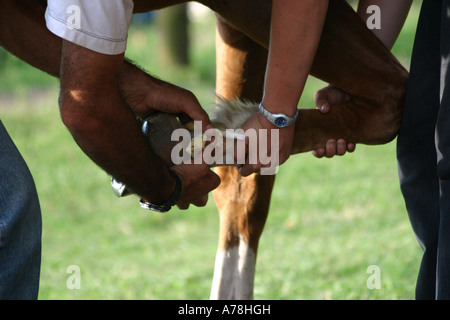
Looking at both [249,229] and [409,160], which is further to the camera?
[249,229]

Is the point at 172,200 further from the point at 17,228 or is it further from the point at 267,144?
the point at 17,228

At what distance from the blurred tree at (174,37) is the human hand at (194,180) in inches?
256

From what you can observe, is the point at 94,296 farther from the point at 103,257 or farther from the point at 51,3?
the point at 51,3

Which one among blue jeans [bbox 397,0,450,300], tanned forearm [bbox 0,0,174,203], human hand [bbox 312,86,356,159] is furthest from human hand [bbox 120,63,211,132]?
blue jeans [bbox 397,0,450,300]

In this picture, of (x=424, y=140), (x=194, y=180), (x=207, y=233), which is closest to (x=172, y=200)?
(x=194, y=180)

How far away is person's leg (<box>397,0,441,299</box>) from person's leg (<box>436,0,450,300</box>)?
118 millimetres

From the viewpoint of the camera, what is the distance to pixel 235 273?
2613 mm

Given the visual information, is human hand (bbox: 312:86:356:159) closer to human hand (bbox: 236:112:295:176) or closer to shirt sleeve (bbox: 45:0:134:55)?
human hand (bbox: 236:112:295:176)

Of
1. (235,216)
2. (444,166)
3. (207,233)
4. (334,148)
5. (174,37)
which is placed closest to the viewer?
(444,166)

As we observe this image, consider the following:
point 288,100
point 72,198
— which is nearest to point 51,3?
point 288,100

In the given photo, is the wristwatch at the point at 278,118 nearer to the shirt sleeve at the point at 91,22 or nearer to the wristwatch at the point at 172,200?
the wristwatch at the point at 172,200

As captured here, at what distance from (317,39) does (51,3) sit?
703 millimetres

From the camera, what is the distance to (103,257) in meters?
4.10

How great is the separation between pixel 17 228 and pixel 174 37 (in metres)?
7.00
